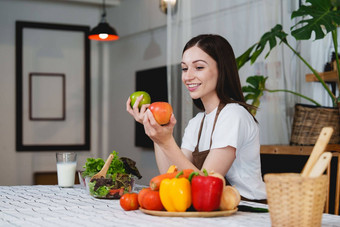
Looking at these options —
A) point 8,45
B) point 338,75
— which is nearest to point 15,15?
point 8,45

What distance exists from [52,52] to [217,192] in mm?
5163

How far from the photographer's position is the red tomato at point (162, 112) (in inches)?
71.6

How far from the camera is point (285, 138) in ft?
12.2

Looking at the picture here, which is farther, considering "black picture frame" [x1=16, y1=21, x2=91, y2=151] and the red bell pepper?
"black picture frame" [x1=16, y1=21, x2=91, y2=151]

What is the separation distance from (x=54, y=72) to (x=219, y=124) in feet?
14.7

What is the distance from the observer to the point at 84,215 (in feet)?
4.97

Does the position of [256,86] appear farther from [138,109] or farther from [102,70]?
[102,70]

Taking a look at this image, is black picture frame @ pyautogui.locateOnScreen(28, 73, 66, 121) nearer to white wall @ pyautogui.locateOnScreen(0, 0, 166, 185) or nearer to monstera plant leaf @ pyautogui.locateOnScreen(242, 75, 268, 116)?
white wall @ pyautogui.locateOnScreen(0, 0, 166, 185)

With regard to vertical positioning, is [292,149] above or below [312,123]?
below

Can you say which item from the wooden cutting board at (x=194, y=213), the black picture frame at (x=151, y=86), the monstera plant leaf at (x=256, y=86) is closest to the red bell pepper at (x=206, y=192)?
the wooden cutting board at (x=194, y=213)

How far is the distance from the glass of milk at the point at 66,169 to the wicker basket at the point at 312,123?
57.6 inches

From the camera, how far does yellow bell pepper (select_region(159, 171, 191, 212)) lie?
142cm

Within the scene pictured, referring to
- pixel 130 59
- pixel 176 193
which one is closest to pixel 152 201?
pixel 176 193

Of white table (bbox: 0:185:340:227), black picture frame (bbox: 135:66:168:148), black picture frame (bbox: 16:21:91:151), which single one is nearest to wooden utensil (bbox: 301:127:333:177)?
white table (bbox: 0:185:340:227)
